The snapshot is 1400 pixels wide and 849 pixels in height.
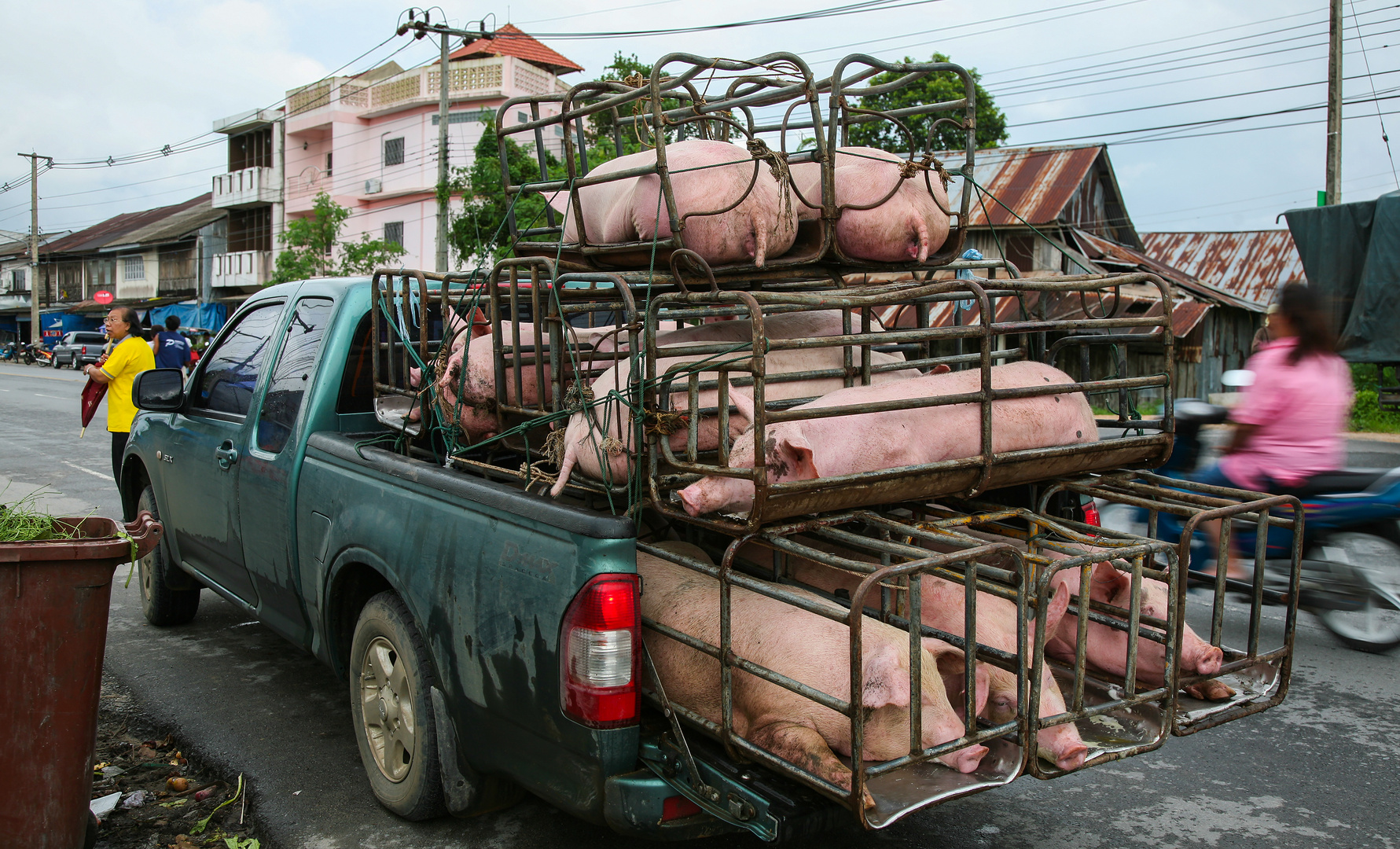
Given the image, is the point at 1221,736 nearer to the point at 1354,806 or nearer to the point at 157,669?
the point at 1354,806

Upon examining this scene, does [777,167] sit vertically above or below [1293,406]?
above

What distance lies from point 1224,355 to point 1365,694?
20.2 m

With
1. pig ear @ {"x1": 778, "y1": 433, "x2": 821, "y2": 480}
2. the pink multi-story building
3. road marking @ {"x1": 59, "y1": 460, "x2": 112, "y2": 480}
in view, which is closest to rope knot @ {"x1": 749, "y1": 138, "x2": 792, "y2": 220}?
pig ear @ {"x1": 778, "y1": 433, "x2": 821, "y2": 480}

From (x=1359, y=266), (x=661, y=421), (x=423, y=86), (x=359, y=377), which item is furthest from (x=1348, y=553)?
(x=423, y=86)

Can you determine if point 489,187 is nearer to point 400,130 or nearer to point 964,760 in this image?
point 400,130

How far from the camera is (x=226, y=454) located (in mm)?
4336

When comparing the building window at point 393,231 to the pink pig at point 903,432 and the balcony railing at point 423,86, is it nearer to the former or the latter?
the balcony railing at point 423,86

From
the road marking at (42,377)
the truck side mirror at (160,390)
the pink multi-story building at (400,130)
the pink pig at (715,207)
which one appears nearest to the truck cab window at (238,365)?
the truck side mirror at (160,390)

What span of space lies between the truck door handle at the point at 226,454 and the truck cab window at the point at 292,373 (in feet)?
0.63

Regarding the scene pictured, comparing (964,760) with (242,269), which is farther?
(242,269)

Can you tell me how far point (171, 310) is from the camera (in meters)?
42.8

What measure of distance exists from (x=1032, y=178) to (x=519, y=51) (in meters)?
22.5

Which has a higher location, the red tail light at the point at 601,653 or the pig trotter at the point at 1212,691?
the red tail light at the point at 601,653

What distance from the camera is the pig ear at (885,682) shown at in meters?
2.38
